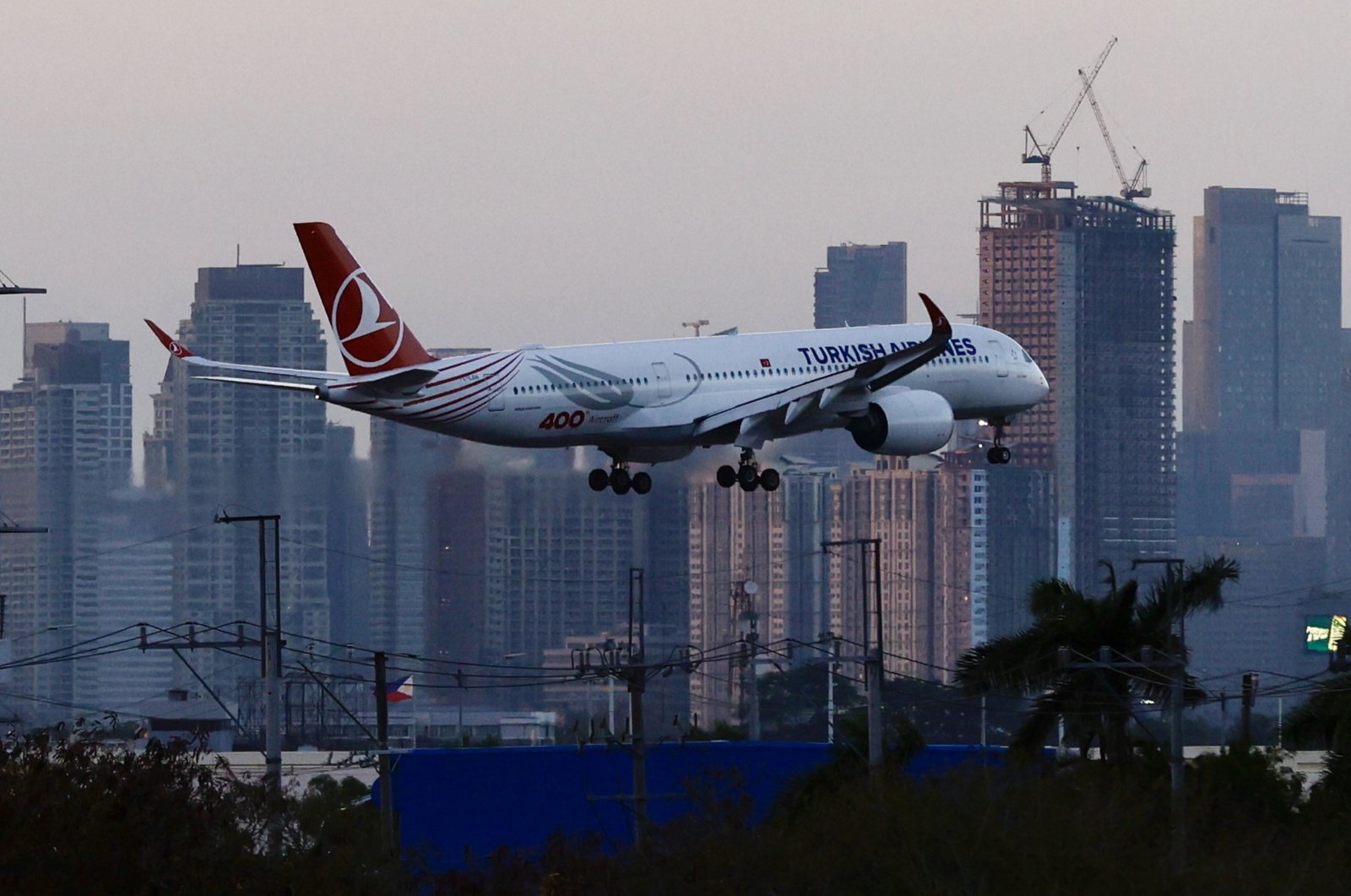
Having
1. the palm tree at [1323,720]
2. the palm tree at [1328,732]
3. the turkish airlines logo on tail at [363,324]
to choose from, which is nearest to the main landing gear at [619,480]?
the turkish airlines logo on tail at [363,324]

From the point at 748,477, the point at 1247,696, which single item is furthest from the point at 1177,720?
the point at 748,477

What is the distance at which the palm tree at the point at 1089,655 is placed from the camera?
6488 centimetres

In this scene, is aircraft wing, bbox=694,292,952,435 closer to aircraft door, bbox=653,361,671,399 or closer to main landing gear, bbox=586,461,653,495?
aircraft door, bbox=653,361,671,399

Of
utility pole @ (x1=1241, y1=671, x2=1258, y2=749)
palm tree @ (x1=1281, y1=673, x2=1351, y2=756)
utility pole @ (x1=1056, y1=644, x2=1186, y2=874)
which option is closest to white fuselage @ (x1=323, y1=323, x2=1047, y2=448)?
utility pole @ (x1=1241, y1=671, x2=1258, y2=749)

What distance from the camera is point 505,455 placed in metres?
138

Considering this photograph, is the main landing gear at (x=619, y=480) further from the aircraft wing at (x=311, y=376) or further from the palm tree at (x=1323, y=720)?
the palm tree at (x=1323, y=720)

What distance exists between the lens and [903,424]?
80.9m

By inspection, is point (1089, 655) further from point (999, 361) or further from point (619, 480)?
point (999, 361)

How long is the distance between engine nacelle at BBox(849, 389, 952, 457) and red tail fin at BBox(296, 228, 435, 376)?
12.3 m

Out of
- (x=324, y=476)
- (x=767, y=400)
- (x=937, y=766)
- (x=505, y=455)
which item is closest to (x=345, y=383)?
(x=767, y=400)

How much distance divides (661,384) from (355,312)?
8455 mm

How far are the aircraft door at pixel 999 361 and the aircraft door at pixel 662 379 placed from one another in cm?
1101

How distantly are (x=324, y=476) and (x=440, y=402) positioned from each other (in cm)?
8734

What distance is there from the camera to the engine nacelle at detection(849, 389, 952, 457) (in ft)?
265
